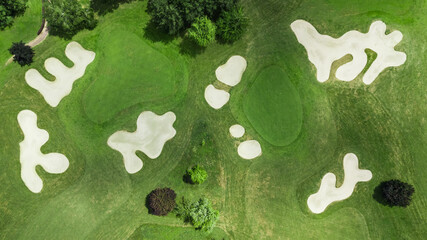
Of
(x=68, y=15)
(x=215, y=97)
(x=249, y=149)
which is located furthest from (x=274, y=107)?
(x=68, y=15)

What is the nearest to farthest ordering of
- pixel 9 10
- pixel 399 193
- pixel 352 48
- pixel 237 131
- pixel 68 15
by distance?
pixel 68 15 → pixel 399 193 → pixel 9 10 → pixel 237 131 → pixel 352 48

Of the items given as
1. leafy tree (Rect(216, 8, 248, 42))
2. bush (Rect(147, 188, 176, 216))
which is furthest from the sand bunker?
bush (Rect(147, 188, 176, 216))

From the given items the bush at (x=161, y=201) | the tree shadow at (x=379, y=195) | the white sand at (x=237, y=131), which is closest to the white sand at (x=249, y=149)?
the white sand at (x=237, y=131)

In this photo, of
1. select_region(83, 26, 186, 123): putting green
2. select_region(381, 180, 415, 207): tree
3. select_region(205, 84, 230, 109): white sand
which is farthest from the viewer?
select_region(205, 84, 230, 109): white sand

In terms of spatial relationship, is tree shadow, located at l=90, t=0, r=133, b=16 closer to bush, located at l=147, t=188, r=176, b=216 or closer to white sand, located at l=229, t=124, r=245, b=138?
white sand, located at l=229, t=124, r=245, b=138

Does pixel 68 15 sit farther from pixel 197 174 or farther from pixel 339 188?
pixel 339 188

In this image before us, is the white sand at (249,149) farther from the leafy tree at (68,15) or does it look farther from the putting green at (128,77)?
→ the leafy tree at (68,15)
